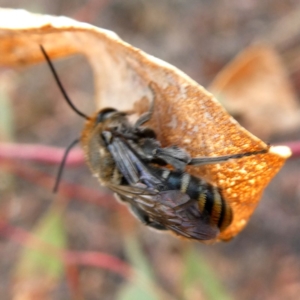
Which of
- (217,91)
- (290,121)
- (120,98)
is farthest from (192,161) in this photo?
(290,121)

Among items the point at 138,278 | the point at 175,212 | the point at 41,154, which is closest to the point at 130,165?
the point at 175,212

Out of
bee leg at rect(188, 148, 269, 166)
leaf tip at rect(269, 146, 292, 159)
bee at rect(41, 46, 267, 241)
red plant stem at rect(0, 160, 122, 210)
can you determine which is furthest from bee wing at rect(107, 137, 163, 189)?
red plant stem at rect(0, 160, 122, 210)

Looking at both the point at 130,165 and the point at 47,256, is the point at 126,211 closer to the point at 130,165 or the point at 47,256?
the point at 47,256

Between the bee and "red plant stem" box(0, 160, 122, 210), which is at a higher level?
the bee

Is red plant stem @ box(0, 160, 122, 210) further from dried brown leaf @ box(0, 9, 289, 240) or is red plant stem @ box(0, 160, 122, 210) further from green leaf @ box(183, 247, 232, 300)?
dried brown leaf @ box(0, 9, 289, 240)

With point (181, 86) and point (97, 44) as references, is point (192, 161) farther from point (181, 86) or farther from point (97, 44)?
point (97, 44)
